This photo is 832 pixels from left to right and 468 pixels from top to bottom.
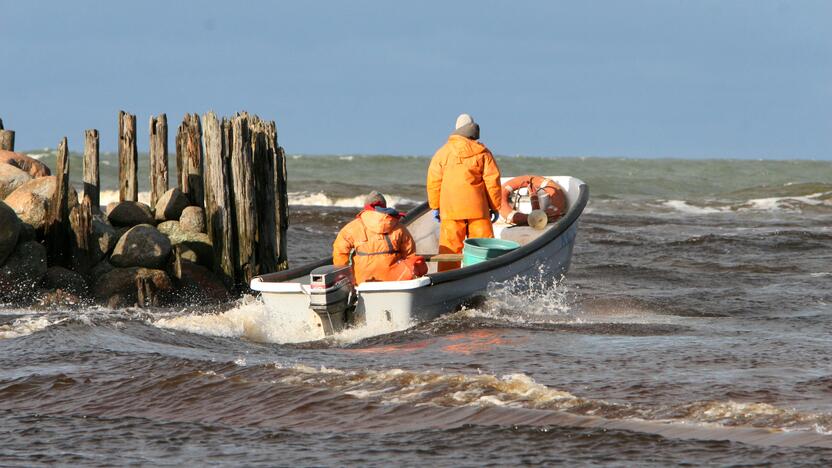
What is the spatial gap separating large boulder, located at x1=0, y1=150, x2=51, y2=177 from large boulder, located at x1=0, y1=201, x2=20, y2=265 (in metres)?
3.01

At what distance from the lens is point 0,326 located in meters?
13.3

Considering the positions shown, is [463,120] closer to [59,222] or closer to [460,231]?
[460,231]

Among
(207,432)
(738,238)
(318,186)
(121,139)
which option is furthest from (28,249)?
(318,186)

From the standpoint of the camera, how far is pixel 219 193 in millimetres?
17062

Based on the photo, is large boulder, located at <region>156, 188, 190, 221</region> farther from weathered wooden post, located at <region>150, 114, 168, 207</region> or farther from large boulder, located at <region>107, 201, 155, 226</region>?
weathered wooden post, located at <region>150, 114, 168, 207</region>

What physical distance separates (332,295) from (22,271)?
5583 millimetres

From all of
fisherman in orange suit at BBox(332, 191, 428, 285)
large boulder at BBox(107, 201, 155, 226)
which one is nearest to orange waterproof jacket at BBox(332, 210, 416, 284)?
fisherman in orange suit at BBox(332, 191, 428, 285)

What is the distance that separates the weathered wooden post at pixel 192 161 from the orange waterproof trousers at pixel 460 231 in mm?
Answer: 4945

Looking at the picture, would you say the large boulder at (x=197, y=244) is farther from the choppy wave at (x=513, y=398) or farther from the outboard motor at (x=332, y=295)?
the choppy wave at (x=513, y=398)

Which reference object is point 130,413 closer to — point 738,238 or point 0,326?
point 0,326

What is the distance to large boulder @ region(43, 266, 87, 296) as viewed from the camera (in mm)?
16188

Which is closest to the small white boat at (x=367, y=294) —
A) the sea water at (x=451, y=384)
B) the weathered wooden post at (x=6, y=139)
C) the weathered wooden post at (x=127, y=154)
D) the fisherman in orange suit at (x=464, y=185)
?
the sea water at (x=451, y=384)

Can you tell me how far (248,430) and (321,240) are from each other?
64.9 feet

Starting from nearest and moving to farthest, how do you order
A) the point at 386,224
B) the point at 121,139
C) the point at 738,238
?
1. the point at 386,224
2. the point at 121,139
3. the point at 738,238
